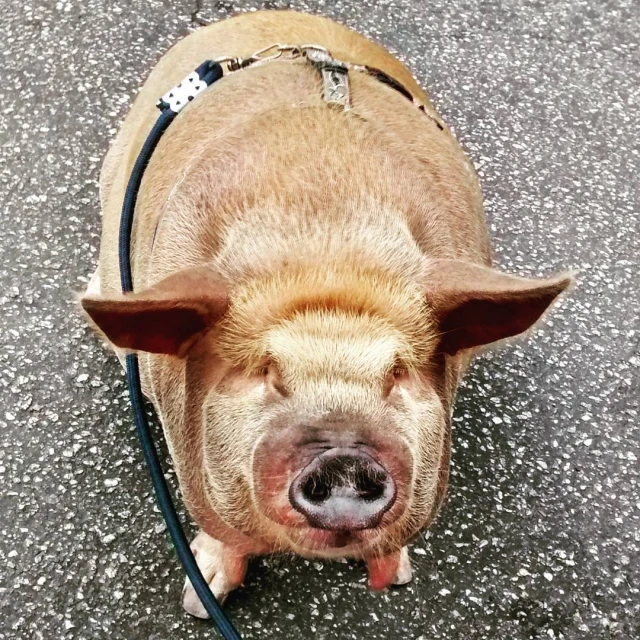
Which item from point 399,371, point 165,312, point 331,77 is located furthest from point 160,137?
point 399,371

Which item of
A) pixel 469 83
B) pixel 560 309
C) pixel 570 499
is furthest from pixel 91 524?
pixel 469 83

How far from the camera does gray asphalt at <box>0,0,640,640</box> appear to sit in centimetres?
248

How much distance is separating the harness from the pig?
0.16ft

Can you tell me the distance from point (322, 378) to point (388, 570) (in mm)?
943

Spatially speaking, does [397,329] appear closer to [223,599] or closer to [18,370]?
[223,599]

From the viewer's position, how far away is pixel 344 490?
1.34 meters

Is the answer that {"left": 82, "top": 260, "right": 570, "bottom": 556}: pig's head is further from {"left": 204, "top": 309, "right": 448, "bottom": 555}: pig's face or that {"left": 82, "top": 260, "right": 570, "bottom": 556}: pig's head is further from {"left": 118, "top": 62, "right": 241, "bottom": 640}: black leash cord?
{"left": 118, "top": 62, "right": 241, "bottom": 640}: black leash cord

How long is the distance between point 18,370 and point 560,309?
215 cm

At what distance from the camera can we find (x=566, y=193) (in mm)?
3678

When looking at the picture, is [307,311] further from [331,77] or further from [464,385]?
[464,385]

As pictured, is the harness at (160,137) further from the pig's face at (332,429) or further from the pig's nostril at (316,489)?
the pig's nostril at (316,489)

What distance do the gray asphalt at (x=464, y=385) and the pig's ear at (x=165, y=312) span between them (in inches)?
44.8

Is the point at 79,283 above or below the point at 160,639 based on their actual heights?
above

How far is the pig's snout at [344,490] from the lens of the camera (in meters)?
1.33
